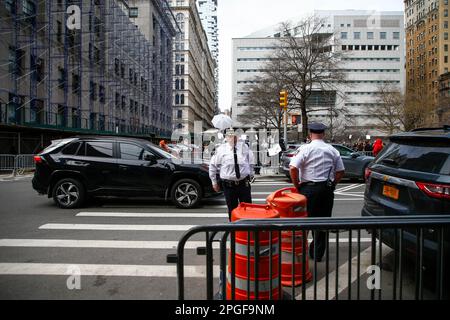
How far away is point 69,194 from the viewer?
8688 mm

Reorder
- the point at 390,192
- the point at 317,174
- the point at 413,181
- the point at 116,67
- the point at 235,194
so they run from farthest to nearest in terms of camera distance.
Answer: the point at 116,67 → the point at 235,194 → the point at 317,174 → the point at 390,192 → the point at 413,181

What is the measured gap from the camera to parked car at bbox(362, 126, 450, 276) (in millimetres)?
3607

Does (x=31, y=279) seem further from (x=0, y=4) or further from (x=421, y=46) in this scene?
(x=421, y=46)

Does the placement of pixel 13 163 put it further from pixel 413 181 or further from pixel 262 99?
pixel 262 99

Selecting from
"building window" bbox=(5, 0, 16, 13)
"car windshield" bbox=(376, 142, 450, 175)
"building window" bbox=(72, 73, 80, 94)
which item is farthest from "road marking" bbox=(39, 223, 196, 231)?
"building window" bbox=(72, 73, 80, 94)

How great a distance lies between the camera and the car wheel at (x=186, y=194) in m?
8.77

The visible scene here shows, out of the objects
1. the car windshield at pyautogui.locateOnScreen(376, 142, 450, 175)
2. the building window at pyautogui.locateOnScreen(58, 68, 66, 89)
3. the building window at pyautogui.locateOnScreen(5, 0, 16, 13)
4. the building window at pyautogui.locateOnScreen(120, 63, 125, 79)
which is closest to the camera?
the car windshield at pyautogui.locateOnScreen(376, 142, 450, 175)

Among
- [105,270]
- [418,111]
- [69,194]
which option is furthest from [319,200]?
[418,111]

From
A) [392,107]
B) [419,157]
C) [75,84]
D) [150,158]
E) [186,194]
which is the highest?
[392,107]

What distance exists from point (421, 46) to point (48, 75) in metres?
119

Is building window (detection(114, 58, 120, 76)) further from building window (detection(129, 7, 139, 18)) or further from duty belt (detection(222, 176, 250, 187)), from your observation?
duty belt (detection(222, 176, 250, 187))

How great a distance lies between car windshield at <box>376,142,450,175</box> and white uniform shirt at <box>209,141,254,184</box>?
1.93 metres

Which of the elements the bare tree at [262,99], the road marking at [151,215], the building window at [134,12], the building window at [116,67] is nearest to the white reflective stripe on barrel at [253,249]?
the road marking at [151,215]

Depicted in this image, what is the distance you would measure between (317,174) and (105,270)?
307cm
